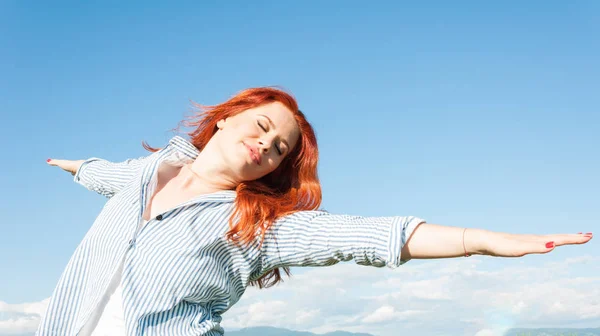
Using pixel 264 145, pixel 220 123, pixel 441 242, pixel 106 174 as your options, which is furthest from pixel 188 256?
pixel 106 174

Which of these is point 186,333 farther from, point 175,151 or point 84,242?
point 175,151

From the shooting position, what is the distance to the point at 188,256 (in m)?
3.46

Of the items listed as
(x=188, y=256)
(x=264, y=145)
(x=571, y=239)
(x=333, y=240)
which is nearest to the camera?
(x=571, y=239)

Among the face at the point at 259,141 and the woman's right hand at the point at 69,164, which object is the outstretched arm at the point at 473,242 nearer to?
the face at the point at 259,141

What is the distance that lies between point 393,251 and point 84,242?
1.92 m

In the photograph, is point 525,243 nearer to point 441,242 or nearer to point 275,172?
point 441,242

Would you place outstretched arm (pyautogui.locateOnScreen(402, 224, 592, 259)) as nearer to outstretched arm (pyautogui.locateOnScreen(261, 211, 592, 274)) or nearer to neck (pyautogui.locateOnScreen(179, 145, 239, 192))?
outstretched arm (pyautogui.locateOnScreen(261, 211, 592, 274))

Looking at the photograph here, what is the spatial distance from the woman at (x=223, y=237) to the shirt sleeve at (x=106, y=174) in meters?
0.52

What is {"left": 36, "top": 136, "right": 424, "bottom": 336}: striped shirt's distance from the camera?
3.24m

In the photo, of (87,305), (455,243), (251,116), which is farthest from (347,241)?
(87,305)

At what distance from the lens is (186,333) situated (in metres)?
3.40

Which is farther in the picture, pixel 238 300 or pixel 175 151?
pixel 175 151

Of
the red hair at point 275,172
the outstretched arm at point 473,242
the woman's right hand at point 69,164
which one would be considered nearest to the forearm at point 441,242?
the outstretched arm at point 473,242

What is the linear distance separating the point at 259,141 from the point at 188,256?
875 mm
